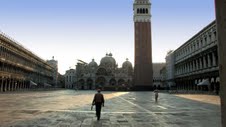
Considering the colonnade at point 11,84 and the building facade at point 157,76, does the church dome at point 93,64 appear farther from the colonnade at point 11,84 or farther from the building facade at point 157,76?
the colonnade at point 11,84

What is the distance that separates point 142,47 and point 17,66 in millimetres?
42476

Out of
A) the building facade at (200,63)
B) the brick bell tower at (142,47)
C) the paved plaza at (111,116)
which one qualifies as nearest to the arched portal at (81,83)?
the brick bell tower at (142,47)

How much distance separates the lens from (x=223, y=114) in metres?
1.86

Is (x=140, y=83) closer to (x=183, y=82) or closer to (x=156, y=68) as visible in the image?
(x=183, y=82)

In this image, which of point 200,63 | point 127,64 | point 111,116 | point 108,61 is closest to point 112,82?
point 108,61

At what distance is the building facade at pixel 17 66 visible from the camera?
56.8 metres

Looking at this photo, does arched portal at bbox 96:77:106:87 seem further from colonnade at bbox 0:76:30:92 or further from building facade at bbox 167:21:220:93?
colonnade at bbox 0:76:30:92

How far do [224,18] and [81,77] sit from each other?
131986mm

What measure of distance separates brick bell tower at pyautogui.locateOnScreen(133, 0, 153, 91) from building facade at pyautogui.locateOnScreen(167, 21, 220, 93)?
998cm

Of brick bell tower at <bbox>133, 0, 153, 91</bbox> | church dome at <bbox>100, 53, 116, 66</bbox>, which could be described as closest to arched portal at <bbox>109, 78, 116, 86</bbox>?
church dome at <bbox>100, 53, 116, 66</bbox>

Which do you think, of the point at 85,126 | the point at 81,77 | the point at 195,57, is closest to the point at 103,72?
the point at 81,77

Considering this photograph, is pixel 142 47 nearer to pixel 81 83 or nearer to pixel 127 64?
pixel 81 83

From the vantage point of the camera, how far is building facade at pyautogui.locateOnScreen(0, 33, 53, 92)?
56781mm

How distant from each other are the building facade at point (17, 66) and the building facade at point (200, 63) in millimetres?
44847
